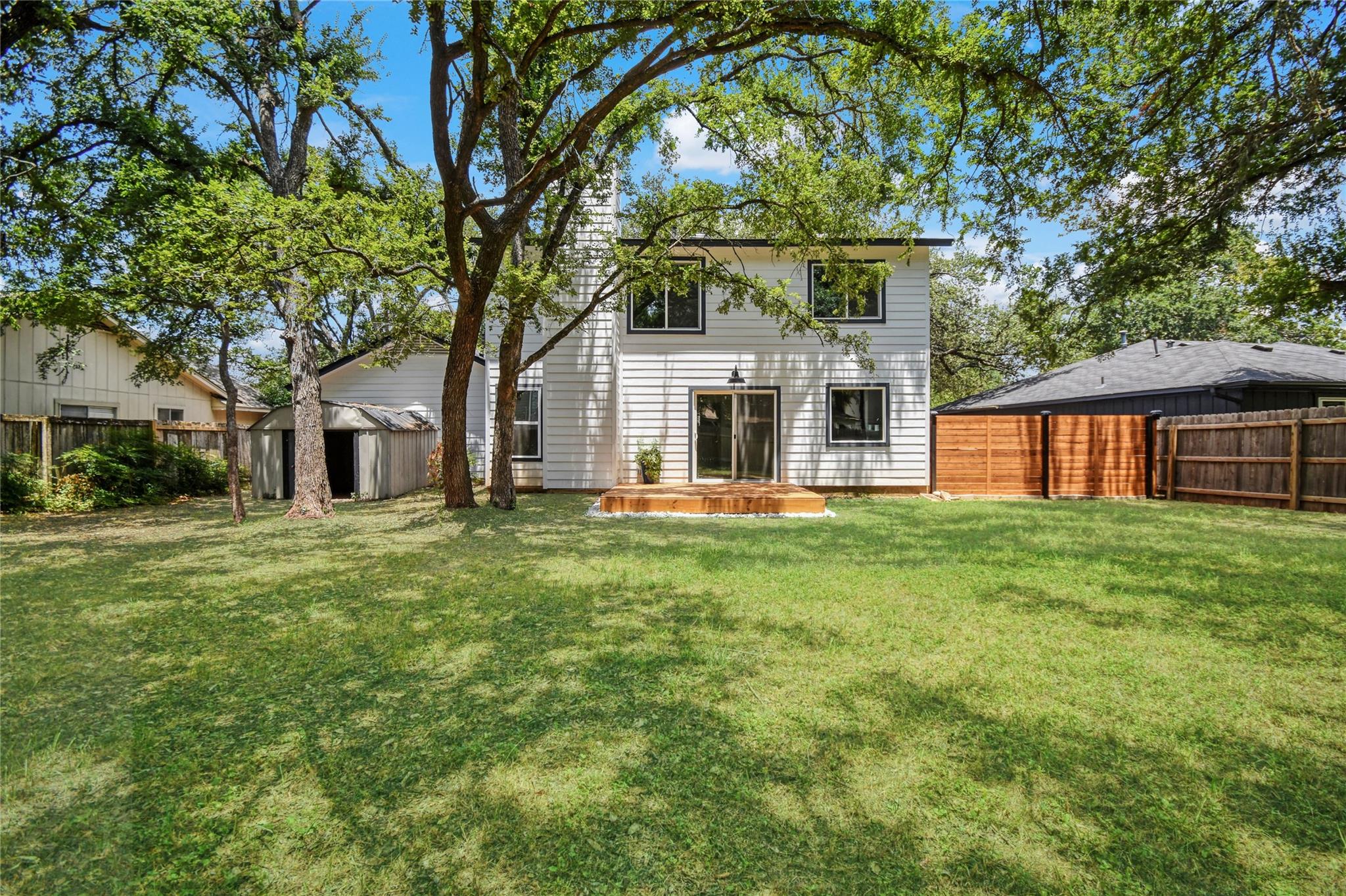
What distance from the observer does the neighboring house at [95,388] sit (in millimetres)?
12328

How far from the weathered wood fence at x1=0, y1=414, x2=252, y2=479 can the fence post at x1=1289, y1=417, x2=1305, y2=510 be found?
20039 millimetres

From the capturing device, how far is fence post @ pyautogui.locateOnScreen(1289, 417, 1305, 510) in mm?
10875

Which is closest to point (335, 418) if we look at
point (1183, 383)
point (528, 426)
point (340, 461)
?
point (340, 461)

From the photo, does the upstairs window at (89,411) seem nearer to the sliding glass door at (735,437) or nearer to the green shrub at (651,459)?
the green shrub at (651,459)

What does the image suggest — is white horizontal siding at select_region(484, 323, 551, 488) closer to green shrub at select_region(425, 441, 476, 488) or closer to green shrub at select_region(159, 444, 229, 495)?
green shrub at select_region(425, 441, 476, 488)

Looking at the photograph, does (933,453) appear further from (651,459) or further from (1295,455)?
(651,459)

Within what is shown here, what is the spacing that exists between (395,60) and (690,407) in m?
8.91

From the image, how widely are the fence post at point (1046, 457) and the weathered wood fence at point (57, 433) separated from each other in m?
17.1

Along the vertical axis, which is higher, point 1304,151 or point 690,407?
point 1304,151

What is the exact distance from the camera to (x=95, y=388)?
47.2 feet

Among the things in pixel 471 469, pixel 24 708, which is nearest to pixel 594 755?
pixel 24 708

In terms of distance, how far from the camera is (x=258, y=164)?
10.9m

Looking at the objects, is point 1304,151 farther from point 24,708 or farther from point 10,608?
point 10,608

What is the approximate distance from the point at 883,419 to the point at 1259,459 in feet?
22.3
